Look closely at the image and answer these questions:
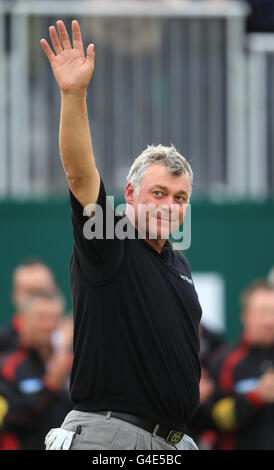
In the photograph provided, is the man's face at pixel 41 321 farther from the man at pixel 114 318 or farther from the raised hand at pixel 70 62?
the raised hand at pixel 70 62

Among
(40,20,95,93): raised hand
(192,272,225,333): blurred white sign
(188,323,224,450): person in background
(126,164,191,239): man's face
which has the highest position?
(40,20,95,93): raised hand

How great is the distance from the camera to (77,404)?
175 inches

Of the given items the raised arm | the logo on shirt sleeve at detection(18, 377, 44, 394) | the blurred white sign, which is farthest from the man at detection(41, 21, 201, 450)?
the blurred white sign

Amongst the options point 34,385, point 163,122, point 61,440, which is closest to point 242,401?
point 34,385

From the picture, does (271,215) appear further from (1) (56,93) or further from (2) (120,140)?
(1) (56,93)

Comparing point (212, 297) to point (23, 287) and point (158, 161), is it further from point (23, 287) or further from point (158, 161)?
point (158, 161)

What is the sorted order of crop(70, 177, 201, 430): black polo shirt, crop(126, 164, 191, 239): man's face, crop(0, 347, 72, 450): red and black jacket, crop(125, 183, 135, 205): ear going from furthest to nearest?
crop(0, 347, 72, 450): red and black jacket, crop(125, 183, 135, 205): ear, crop(126, 164, 191, 239): man's face, crop(70, 177, 201, 430): black polo shirt

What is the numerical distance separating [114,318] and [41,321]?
379 centimetres

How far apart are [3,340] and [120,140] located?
2748mm

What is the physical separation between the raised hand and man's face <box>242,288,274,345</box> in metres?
4.09

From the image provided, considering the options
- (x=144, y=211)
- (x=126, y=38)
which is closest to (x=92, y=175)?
(x=144, y=211)

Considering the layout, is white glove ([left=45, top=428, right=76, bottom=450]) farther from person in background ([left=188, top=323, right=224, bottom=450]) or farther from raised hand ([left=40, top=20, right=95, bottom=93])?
person in background ([left=188, top=323, right=224, bottom=450])

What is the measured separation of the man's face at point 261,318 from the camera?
8.03 metres

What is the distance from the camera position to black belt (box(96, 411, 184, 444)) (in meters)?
4.34
